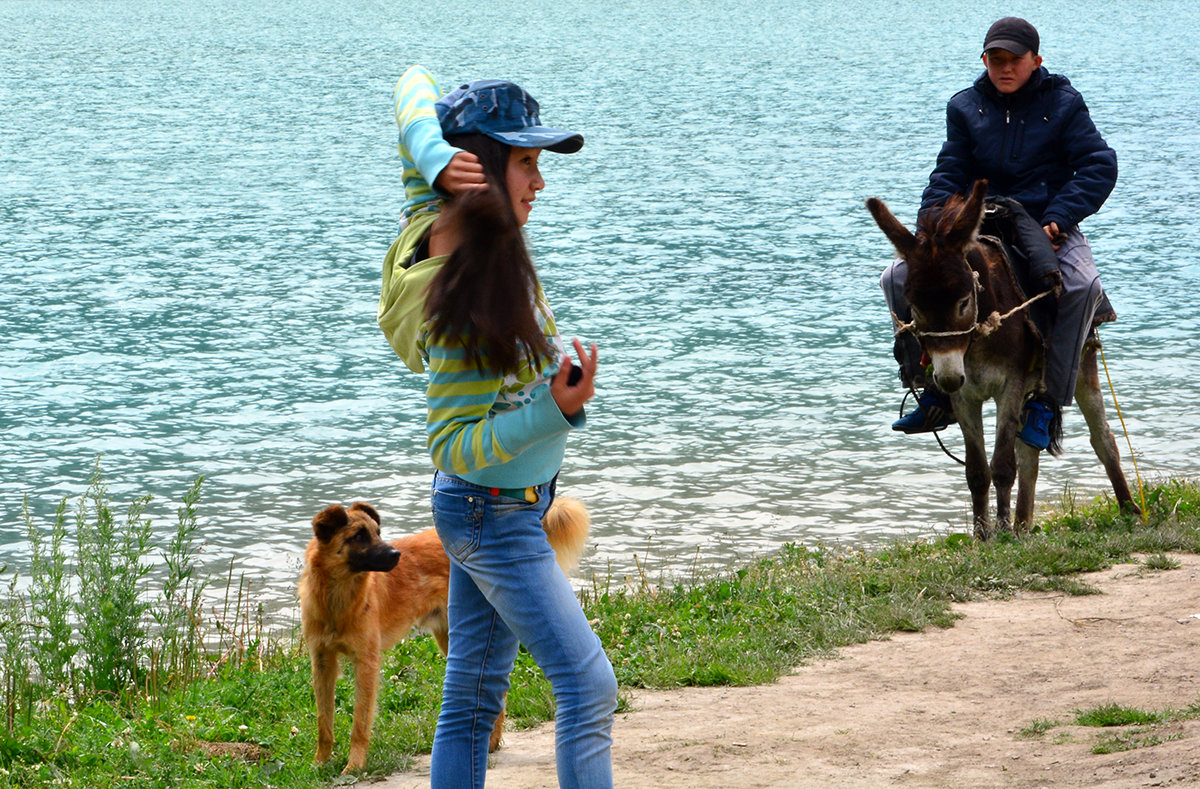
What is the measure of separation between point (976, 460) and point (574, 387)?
19.6 ft

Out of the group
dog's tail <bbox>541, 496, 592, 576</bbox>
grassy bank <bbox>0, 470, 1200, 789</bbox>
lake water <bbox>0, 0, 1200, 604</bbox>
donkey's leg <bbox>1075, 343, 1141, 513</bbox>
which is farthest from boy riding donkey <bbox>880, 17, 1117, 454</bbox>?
dog's tail <bbox>541, 496, 592, 576</bbox>

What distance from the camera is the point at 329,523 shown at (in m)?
6.14

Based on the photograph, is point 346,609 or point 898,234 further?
point 898,234

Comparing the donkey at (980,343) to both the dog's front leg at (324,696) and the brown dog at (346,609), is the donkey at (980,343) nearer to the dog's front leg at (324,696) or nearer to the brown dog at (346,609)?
the brown dog at (346,609)

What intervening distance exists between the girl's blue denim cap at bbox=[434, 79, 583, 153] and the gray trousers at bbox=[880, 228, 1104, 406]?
5.05 meters

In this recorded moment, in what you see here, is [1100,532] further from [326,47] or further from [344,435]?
[326,47]

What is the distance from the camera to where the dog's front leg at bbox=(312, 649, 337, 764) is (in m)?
6.14

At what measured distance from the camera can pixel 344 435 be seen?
14.3 metres

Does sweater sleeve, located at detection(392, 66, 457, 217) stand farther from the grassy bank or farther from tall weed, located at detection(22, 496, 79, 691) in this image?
tall weed, located at detection(22, 496, 79, 691)

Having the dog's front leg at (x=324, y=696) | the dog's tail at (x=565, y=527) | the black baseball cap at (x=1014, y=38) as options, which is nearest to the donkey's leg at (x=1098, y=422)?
the black baseball cap at (x=1014, y=38)

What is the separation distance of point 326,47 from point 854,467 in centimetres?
4322

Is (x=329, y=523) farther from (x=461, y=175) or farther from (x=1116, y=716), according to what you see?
(x=1116, y=716)

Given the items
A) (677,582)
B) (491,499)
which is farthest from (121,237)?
(491,499)

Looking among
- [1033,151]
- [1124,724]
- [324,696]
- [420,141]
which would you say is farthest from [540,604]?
[1033,151]
